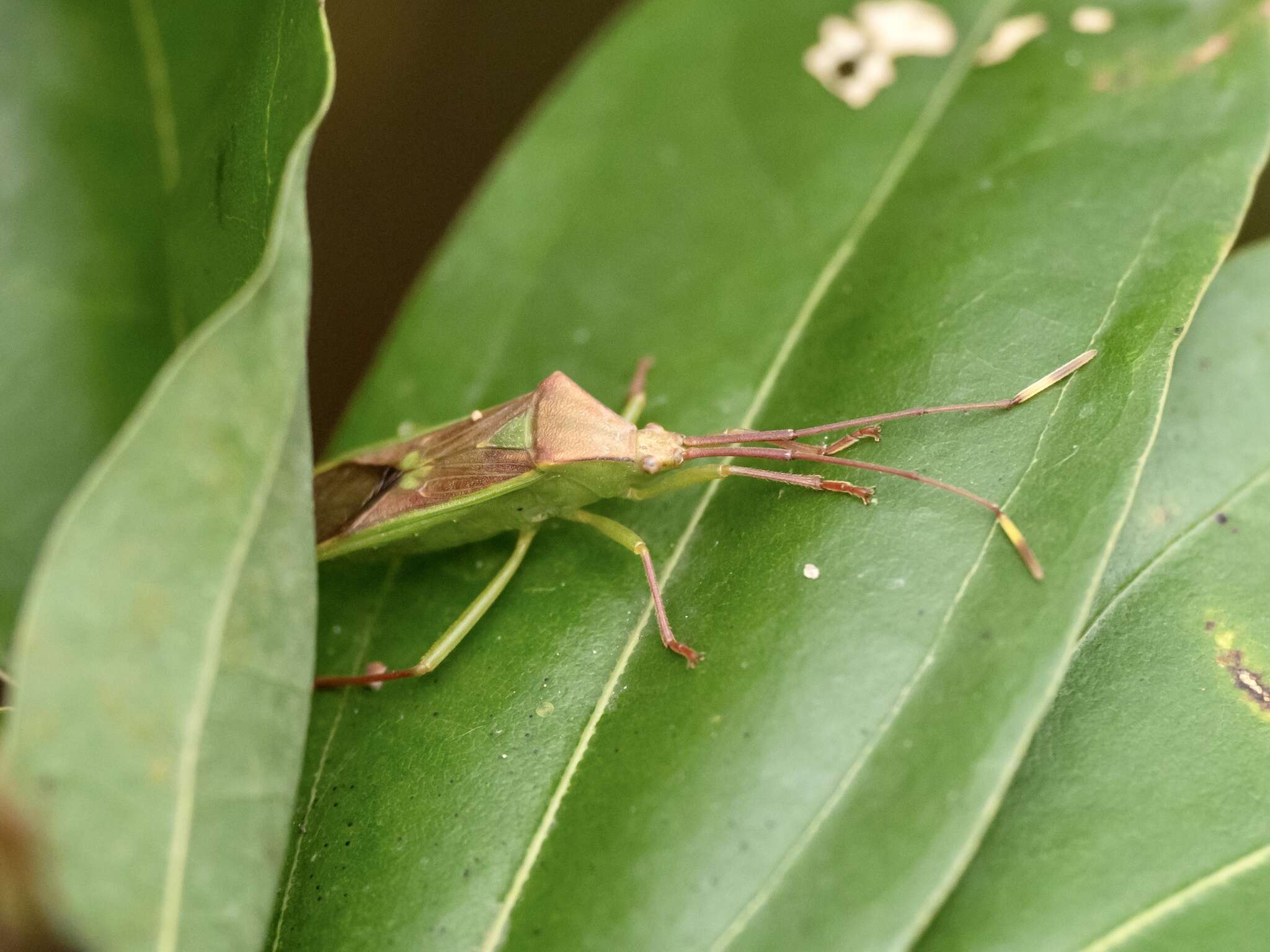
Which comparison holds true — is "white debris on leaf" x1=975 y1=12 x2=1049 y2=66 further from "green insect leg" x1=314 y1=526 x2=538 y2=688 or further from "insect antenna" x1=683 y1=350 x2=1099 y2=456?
"green insect leg" x1=314 y1=526 x2=538 y2=688

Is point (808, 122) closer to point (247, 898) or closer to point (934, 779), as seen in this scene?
point (934, 779)

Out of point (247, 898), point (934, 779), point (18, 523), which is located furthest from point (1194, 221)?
point (18, 523)

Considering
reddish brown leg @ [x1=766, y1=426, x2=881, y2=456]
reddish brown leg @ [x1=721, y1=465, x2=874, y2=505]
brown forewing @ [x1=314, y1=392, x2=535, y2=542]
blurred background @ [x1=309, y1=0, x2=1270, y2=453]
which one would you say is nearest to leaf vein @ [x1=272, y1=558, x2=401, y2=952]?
brown forewing @ [x1=314, y1=392, x2=535, y2=542]

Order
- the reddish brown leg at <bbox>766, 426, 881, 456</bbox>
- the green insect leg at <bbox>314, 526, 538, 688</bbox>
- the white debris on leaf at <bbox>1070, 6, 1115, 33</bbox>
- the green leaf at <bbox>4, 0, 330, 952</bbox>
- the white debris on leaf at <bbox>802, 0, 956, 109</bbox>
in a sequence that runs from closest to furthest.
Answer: the green leaf at <bbox>4, 0, 330, 952</bbox>, the reddish brown leg at <bbox>766, 426, 881, 456</bbox>, the green insect leg at <bbox>314, 526, 538, 688</bbox>, the white debris on leaf at <bbox>1070, 6, 1115, 33</bbox>, the white debris on leaf at <bbox>802, 0, 956, 109</bbox>

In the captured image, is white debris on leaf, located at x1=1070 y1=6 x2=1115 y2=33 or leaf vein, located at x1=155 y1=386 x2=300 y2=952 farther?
white debris on leaf, located at x1=1070 y1=6 x2=1115 y2=33

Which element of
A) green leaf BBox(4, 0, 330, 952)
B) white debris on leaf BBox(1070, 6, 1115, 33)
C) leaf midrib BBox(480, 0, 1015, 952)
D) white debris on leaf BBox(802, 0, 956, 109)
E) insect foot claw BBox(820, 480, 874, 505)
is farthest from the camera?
white debris on leaf BBox(802, 0, 956, 109)

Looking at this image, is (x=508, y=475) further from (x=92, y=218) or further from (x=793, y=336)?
(x=92, y=218)

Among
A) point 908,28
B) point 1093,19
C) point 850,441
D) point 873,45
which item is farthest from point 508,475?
point 1093,19
